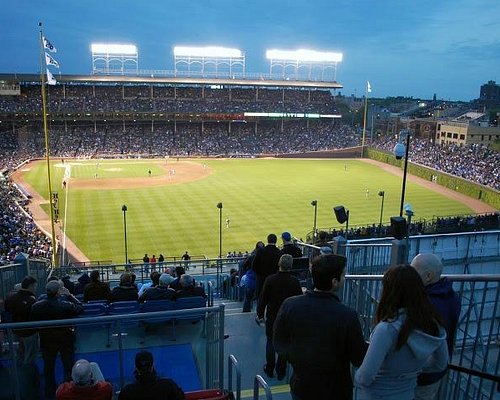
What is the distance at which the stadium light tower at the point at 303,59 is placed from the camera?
289 feet

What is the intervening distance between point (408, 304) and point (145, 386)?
229 centimetres

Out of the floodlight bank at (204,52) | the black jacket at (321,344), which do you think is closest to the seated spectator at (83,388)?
the black jacket at (321,344)

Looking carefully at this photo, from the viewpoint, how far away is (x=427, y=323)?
3.25 meters

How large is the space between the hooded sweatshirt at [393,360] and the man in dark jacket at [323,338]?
0.22 meters

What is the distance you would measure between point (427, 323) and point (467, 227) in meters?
26.4

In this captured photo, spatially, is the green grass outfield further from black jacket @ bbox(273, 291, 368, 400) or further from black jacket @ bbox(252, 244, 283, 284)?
black jacket @ bbox(273, 291, 368, 400)

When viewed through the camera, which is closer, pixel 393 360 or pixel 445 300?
pixel 393 360

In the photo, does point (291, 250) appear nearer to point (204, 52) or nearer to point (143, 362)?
point (143, 362)

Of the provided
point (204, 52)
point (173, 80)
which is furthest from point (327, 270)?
point (204, 52)

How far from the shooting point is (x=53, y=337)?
5.24m

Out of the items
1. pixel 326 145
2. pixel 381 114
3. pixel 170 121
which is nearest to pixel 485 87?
pixel 381 114

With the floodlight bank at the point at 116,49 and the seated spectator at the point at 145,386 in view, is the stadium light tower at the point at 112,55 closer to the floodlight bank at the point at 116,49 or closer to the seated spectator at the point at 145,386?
the floodlight bank at the point at 116,49

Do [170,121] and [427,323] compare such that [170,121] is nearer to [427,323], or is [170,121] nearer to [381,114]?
[381,114]

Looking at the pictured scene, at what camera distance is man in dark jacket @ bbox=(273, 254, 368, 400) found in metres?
3.47
